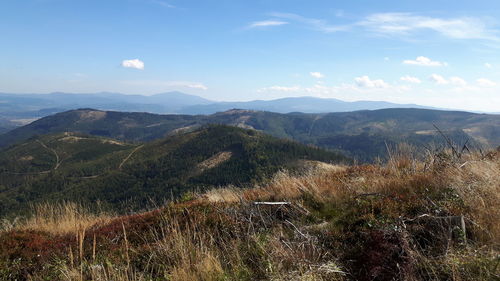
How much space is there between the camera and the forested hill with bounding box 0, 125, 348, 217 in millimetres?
128125

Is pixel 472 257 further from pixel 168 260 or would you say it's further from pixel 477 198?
pixel 168 260

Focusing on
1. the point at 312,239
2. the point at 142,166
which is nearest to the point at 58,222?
the point at 312,239

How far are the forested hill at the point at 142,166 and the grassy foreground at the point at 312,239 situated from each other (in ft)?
375

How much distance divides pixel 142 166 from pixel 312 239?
161849 millimetres

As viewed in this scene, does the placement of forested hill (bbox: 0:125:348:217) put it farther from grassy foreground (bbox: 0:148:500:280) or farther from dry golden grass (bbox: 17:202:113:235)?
grassy foreground (bbox: 0:148:500:280)

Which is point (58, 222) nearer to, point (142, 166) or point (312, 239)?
point (312, 239)

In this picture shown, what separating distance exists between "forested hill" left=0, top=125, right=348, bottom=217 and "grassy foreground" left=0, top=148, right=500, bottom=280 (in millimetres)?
114149

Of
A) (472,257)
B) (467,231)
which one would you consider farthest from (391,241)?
(467,231)

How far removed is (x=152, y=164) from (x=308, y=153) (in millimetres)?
89756

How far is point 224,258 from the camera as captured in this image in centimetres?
404

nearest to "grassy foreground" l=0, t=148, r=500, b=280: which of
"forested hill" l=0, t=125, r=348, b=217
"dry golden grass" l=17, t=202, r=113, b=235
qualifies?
"dry golden grass" l=17, t=202, r=113, b=235

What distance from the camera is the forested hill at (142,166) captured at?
128 meters

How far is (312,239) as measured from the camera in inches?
163

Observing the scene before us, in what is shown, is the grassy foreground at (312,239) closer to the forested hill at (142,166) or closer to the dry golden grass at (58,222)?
the dry golden grass at (58,222)
